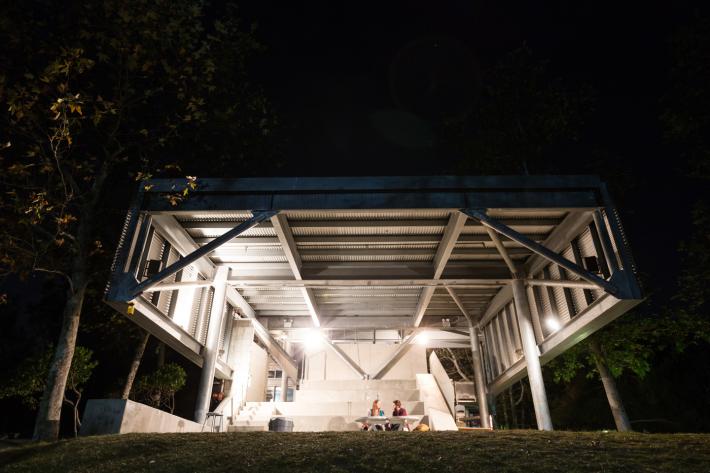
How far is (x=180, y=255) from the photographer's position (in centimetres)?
1220

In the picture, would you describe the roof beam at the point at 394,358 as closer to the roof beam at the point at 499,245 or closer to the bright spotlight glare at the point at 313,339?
the bright spotlight glare at the point at 313,339

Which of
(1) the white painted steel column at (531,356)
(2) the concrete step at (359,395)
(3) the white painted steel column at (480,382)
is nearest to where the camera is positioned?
(1) the white painted steel column at (531,356)

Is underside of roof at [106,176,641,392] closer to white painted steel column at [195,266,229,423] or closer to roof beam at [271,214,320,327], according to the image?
roof beam at [271,214,320,327]

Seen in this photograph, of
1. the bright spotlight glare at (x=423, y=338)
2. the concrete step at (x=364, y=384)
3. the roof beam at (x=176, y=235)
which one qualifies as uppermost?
the roof beam at (x=176, y=235)

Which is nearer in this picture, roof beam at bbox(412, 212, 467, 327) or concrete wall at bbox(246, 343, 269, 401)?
roof beam at bbox(412, 212, 467, 327)

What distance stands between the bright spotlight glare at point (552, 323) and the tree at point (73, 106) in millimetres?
10475

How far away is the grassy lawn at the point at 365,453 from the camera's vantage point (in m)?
5.56

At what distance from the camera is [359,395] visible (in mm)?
18531

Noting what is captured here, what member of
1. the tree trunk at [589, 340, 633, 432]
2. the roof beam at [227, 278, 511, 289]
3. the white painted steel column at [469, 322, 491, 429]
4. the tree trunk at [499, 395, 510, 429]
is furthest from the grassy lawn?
the tree trunk at [499, 395, 510, 429]

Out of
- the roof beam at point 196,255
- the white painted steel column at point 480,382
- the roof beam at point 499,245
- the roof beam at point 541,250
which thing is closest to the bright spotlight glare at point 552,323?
the roof beam at point 499,245

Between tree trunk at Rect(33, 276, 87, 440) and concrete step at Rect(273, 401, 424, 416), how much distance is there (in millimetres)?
8274

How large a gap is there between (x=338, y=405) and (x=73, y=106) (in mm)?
13230

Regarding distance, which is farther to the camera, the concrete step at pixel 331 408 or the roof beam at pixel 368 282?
the concrete step at pixel 331 408

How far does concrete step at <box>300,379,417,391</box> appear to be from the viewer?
1855 centimetres
